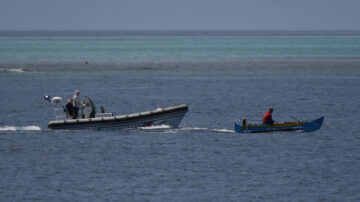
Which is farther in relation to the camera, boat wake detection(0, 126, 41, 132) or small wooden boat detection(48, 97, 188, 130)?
boat wake detection(0, 126, 41, 132)

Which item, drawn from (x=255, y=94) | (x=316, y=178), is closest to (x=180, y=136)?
(x=316, y=178)

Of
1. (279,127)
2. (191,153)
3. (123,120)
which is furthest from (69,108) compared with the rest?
(279,127)

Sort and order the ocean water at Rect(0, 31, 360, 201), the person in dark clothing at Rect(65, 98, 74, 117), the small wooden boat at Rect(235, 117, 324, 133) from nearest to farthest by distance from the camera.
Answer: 1. the ocean water at Rect(0, 31, 360, 201)
2. the small wooden boat at Rect(235, 117, 324, 133)
3. the person in dark clothing at Rect(65, 98, 74, 117)

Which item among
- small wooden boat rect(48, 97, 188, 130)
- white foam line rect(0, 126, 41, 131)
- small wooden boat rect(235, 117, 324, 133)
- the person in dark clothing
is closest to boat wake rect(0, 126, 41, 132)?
white foam line rect(0, 126, 41, 131)

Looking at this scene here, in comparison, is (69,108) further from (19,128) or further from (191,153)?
(191,153)

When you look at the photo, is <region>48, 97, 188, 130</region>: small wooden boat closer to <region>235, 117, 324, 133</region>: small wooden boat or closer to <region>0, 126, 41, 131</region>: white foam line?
<region>0, 126, 41, 131</region>: white foam line

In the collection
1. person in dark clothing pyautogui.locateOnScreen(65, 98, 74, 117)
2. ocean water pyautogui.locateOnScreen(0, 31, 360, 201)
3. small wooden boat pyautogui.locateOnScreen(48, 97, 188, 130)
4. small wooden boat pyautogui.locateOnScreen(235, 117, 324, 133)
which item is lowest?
ocean water pyautogui.locateOnScreen(0, 31, 360, 201)

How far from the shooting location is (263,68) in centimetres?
10544

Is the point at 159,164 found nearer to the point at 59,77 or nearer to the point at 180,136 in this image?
the point at 180,136

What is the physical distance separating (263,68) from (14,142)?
69.9 meters

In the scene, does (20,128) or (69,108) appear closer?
(69,108)

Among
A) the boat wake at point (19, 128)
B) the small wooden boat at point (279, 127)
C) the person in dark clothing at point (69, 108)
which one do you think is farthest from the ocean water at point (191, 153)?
the person in dark clothing at point (69, 108)

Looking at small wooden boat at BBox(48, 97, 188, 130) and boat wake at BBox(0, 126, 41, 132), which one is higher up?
small wooden boat at BBox(48, 97, 188, 130)

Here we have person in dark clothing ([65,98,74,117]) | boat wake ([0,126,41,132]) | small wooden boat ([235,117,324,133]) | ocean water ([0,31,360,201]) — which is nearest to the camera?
ocean water ([0,31,360,201])
